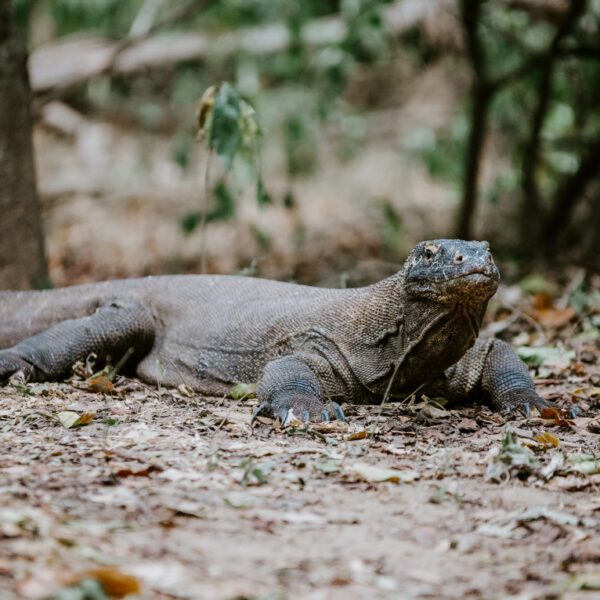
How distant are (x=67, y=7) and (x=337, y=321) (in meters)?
10.4

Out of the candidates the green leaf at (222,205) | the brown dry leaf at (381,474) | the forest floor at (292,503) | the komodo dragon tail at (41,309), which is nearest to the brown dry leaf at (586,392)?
the forest floor at (292,503)

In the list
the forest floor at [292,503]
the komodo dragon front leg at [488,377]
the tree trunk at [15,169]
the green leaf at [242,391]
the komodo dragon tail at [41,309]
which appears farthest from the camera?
the tree trunk at [15,169]

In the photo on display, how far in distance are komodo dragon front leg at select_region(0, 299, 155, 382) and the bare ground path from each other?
0.87m

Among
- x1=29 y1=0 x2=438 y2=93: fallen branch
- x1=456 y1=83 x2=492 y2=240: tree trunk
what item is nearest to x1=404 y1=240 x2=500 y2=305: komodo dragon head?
x1=456 y1=83 x2=492 y2=240: tree trunk

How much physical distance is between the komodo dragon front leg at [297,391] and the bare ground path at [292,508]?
0.37ft

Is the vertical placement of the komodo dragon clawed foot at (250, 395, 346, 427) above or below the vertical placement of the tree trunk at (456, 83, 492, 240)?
below

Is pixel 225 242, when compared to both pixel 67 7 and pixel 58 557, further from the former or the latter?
pixel 58 557

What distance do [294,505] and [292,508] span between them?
28mm

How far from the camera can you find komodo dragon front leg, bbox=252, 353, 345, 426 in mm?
4242

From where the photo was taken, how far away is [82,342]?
5.39 metres

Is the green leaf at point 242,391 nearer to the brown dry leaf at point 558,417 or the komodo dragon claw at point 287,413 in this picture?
the komodo dragon claw at point 287,413

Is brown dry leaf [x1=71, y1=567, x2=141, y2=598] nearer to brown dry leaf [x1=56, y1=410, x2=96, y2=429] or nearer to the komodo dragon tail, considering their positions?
brown dry leaf [x1=56, y1=410, x2=96, y2=429]

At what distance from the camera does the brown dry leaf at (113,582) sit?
2204 millimetres

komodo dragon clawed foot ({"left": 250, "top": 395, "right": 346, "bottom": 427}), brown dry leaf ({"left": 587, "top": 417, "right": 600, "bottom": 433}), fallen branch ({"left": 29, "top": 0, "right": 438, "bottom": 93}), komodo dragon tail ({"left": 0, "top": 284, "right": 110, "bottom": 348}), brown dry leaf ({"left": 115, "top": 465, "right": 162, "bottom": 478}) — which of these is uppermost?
fallen branch ({"left": 29, "top": 0, "right": 438, "bottom": 93})
